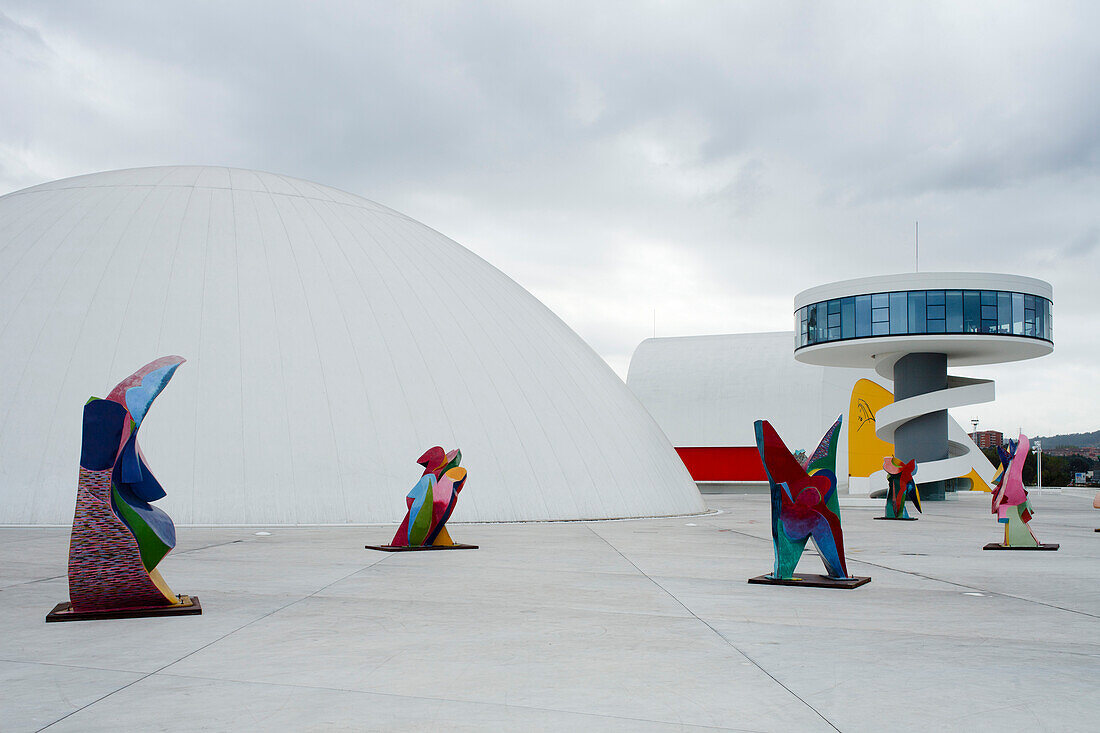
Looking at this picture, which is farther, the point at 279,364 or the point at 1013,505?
the point at 279,364

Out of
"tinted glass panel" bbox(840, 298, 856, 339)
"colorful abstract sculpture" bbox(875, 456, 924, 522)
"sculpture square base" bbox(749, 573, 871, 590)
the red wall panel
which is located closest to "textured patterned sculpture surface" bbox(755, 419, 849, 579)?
"sculpture square base" bbox(749, 573, 871, 590)

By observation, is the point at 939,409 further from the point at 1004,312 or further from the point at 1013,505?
the point at 1013,505

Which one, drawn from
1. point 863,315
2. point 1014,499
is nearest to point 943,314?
point 863,315

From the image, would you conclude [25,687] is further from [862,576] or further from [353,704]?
[862,576]

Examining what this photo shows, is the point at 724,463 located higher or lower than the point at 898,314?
lower

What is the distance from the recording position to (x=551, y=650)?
24.4ft

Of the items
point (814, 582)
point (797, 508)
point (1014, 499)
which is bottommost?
point (814, 582)

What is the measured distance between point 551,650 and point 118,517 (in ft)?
15.3

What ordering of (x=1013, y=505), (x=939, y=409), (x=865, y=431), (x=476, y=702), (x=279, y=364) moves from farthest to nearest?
(x=865, y=431), (x=939, y=409), (x=279, y=364), (x=1013, y=505), (x=476, y=702)

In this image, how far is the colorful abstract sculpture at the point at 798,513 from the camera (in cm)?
1161

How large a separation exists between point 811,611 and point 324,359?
50.7 ft

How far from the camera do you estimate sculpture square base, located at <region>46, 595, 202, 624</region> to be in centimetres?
857

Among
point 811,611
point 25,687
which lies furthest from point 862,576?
point 25,687

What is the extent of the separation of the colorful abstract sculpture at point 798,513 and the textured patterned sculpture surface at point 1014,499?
6.23 m
